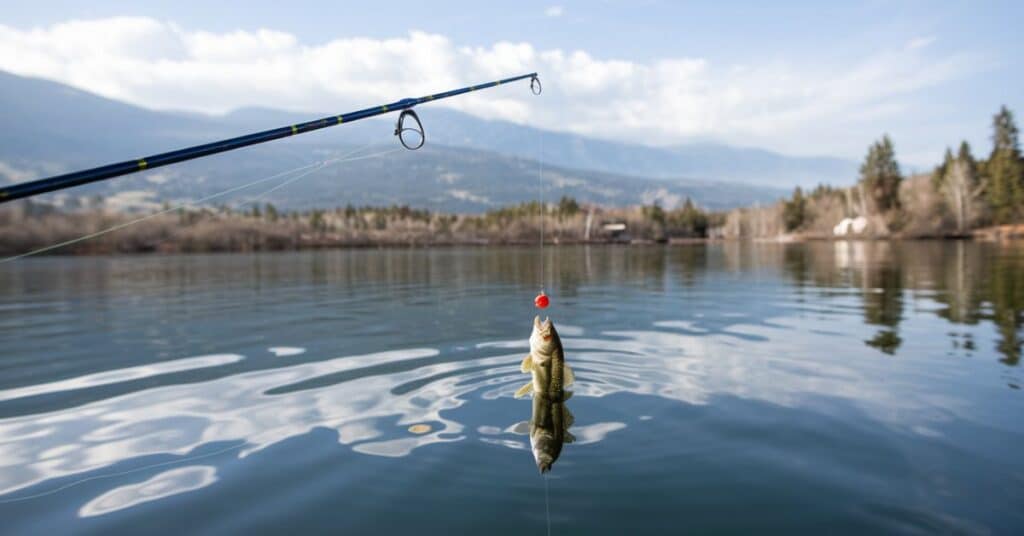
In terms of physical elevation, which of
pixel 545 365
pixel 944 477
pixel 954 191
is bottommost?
pixel 944 477

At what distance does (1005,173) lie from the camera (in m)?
116

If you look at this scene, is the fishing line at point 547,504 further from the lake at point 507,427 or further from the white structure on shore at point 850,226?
the white structure on shore at point 850,226

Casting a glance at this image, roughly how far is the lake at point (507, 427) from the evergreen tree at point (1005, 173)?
12250cm

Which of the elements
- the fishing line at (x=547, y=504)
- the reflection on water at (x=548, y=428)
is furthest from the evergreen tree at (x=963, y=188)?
the fishing line at (x=547, y=504)

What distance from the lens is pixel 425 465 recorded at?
7.64 meters

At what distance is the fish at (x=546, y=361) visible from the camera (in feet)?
27.3

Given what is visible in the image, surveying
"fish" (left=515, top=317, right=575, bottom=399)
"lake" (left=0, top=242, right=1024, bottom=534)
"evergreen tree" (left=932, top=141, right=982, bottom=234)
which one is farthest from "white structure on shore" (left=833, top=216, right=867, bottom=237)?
"fish" (left=515, top=317, right=575, bottom=399)

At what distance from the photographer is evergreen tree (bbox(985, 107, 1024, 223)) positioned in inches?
4540

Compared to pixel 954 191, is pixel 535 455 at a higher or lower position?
lower

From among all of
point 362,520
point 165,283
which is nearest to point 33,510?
point 362,520

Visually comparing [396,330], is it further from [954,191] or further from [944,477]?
[954,191]

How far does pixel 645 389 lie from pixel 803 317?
11354 mm

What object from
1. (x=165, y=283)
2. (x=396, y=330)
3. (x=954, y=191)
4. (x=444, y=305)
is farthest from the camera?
(x=954, y=191)

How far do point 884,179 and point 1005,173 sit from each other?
33649 millimetres
